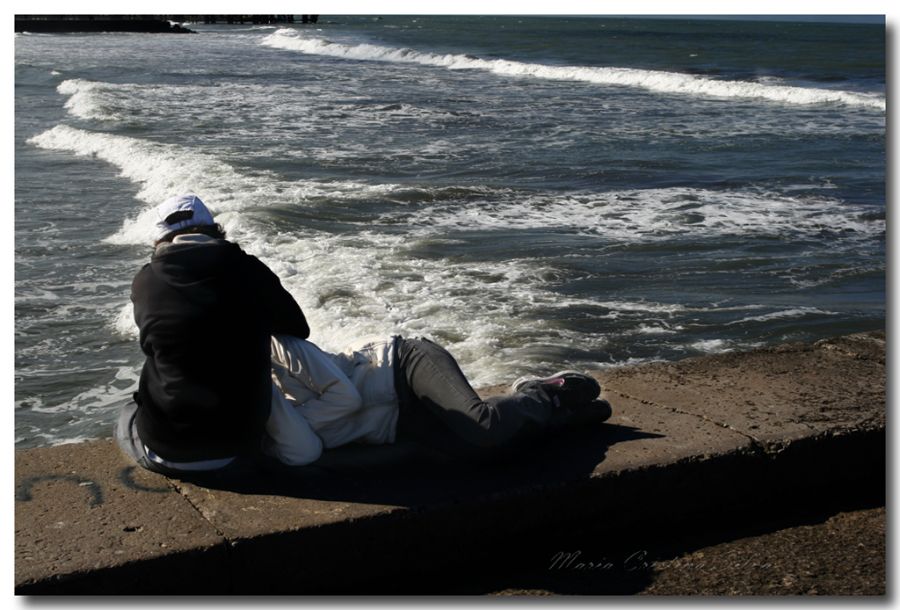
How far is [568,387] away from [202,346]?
1.36 meters

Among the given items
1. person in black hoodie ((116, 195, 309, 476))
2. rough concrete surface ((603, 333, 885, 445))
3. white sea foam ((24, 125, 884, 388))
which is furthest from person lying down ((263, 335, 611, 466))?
white sea foam ((24, 125, 884, 388))

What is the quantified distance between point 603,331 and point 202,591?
195 inches

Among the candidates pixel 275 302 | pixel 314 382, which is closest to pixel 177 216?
pixel 275 302

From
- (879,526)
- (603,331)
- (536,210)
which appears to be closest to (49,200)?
(536,210)

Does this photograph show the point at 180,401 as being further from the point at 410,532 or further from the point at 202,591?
the point at 410,532

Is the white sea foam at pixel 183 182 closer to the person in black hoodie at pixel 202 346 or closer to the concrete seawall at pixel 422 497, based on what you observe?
the person in black hoodie at pixel 202 346

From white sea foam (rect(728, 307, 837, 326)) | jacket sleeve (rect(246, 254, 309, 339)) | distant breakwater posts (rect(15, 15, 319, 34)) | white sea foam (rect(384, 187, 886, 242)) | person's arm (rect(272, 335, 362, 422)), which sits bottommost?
distant breakwater posts (rect(15, 15, 319, 34))

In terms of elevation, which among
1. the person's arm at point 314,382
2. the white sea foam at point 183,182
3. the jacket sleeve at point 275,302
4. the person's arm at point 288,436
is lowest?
the white sea foam at point 183,182

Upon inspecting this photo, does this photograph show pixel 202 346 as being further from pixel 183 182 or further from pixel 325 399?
pixel 183 182

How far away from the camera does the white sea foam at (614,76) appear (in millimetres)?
28938

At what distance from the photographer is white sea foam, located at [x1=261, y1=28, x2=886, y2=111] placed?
28.9 m

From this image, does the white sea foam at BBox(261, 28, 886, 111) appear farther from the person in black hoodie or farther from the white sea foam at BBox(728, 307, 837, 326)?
the person in black hoodie

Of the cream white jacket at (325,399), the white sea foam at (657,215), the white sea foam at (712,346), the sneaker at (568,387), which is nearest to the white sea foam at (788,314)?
the white sea foam at (712,346)

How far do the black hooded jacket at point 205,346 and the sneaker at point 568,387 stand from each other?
3.41 ft
